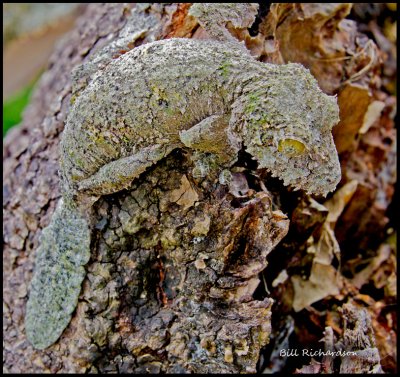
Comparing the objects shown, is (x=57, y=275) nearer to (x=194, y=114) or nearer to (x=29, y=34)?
(x=194, y=114)

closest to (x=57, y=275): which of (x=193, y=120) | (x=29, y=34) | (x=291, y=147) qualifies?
(x=193, y=120)

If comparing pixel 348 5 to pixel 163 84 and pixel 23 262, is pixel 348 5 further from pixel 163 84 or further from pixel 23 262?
pixel 23 262

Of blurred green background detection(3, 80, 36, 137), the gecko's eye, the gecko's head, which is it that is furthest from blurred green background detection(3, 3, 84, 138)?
the gecko's eye

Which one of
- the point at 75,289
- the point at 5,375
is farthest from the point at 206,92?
the point at 5,375

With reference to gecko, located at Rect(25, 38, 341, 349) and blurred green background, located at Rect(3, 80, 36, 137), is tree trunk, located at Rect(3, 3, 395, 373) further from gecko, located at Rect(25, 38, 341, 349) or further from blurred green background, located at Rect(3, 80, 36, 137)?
blurred green background, located at Rect(3, 80, 36, 137)

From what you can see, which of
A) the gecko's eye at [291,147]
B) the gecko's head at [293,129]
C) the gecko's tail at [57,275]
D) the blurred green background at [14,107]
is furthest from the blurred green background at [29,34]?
the gecko's eye at [291,147]

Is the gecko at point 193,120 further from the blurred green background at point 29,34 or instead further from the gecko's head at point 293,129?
the blurred green background at point 29,34
